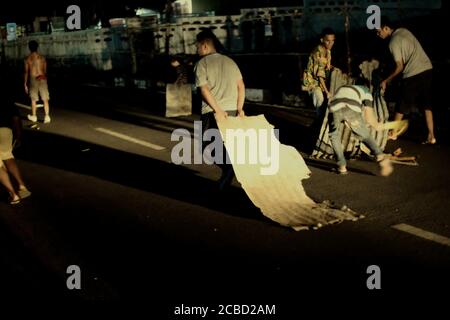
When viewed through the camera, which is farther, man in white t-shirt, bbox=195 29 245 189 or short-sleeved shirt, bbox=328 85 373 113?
short-sleeved shirt, bbox=328 85 373 113

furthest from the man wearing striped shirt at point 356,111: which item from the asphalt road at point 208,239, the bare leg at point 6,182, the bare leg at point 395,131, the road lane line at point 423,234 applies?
the bare leg at point 6,182

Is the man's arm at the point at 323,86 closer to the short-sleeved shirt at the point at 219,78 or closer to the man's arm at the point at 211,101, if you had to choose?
the short-sleeved shirt at the point at 219,78

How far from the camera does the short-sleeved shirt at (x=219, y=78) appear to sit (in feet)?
20.0

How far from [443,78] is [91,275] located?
10070 millimetres

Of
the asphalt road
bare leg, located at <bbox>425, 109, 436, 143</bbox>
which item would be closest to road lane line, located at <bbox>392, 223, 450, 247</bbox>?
the asphalt road

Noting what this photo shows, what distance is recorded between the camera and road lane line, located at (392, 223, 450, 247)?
15.7 ft

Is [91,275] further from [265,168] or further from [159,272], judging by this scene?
[265,168]

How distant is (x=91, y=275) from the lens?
449cm

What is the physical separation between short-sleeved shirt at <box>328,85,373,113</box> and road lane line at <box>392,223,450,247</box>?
77.8 inches

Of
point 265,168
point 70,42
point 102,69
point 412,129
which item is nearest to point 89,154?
point 265,168

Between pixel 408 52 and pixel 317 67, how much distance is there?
142cm

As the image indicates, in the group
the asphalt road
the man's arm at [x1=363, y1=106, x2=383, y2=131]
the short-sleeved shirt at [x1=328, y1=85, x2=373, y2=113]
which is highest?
the short-sleeved shirt at [x1=328, y1=85, x2=373, y2=113]

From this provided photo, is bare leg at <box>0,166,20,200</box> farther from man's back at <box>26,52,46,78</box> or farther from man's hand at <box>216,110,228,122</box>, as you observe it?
man's back at <box>26,52,46,78</box>

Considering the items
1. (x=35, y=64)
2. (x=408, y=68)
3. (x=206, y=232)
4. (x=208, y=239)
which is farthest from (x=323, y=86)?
(x=35, y=64)
